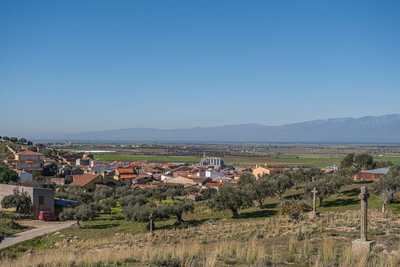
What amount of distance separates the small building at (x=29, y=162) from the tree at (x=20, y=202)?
36.2 meters

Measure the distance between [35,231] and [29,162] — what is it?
53610 mm

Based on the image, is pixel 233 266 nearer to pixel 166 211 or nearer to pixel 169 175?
pixel 166 211

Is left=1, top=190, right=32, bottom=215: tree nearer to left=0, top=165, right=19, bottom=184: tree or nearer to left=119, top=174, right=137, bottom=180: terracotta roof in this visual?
left=0, top=165, right=19, bottom=184: tree

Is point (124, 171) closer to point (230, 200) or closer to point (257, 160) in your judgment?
point (230, 200)

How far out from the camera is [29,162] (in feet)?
278

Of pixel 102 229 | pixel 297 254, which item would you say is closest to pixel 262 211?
pixel 102 229

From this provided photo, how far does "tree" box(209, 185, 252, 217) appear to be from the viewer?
129 feet

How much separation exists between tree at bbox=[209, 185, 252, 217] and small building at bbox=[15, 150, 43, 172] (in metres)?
49.1

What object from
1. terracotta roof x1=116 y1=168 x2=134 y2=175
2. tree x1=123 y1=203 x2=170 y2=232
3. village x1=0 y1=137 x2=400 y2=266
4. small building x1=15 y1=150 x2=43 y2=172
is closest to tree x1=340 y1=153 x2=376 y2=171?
village x1=0 y1=137 x2=400 y2=266

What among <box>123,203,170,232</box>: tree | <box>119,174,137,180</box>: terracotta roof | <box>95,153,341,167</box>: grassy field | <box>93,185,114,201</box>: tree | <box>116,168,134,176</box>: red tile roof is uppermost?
<box>123,203,170,232</box>: tree

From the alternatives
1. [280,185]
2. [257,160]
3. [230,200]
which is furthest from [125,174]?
[257,160]

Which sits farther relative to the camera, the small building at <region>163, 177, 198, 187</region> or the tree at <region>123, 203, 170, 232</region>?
the small building at <region>163, 177, 198, 187</region>

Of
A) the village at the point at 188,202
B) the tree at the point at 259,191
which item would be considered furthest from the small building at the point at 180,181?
the tree at the point at 259,191

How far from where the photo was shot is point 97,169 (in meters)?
93.1
